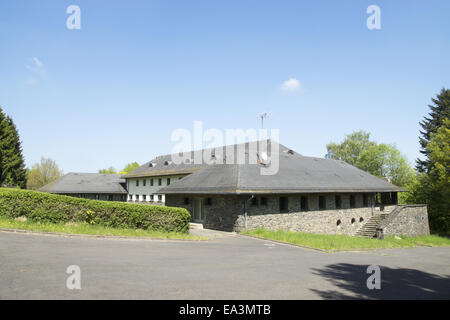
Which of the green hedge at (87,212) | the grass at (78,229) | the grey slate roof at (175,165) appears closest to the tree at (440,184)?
the grey slate roof at (175,165)

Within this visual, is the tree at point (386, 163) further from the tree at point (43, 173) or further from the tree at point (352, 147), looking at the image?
the tree at point (43, 173)

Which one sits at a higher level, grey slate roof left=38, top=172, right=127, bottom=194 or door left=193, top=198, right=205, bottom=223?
grey slate roof left=38, top=172, right=127, bottom=194

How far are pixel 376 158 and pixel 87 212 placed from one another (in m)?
60.4

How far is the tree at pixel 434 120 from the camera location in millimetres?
45938

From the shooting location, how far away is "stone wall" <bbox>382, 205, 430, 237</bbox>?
26419 mm

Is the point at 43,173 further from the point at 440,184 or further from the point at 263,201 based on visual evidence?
the point at 440,184

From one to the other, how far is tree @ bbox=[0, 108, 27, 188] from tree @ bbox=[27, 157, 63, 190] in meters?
21.7

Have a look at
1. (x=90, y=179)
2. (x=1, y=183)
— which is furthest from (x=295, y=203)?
(x=1, y=183)

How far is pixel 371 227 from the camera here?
2833 centimetres

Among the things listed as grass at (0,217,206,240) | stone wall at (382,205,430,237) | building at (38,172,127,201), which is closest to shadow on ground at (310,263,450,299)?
grass at (0,217,206,240)

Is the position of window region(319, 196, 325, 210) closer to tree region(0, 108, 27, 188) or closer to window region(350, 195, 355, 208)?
window region(350, 195, 355, 208)

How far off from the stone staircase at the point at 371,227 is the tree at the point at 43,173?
6982cm

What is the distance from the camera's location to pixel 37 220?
13.1m
